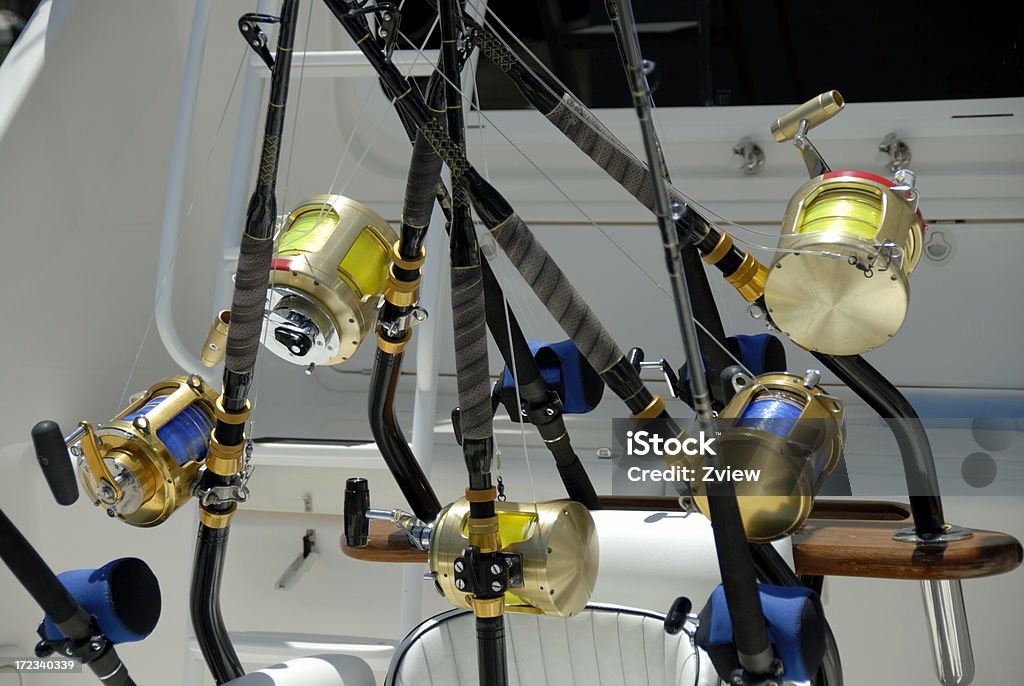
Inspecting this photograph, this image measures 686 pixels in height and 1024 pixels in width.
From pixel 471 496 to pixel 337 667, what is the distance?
10.0 inches

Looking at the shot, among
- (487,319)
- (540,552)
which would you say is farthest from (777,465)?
(487,319)

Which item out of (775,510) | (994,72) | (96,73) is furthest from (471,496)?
(994,72)

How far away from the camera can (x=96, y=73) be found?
1.54 metres

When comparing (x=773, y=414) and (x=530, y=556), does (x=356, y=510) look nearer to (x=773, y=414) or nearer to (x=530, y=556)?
(x=530, y=556)

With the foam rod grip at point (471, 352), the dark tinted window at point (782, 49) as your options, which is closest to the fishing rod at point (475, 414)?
the foam rod grip at point (471, 352)

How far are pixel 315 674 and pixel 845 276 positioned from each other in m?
0.47

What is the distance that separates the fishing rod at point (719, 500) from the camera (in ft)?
1.79

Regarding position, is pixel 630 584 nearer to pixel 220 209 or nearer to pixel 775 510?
pixel 775 510

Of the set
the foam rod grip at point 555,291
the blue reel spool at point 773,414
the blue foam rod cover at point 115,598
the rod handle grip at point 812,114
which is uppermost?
the rod handle grip at point 812,114

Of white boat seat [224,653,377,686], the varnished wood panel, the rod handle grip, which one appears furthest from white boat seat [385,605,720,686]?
the rod handle grip

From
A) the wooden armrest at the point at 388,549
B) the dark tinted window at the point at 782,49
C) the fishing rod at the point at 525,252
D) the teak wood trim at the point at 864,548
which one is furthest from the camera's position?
the dark tinted window at the point at 782,49

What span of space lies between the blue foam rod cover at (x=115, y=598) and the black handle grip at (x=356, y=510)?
15 centimetres

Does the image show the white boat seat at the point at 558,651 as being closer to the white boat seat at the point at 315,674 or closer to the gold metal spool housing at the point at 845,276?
the white boat seat at the point at 315,674

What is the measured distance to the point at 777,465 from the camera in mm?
607
